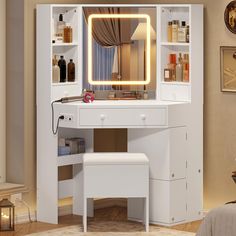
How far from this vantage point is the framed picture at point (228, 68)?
21.6 ft

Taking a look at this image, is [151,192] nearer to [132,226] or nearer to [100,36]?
[132,226]

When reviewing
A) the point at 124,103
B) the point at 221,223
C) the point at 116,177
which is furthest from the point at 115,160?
the point at 221,223

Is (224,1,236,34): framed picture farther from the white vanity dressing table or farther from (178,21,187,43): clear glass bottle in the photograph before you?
(178,21,187,43): clear glass bottle

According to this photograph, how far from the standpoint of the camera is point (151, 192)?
6.64 metres

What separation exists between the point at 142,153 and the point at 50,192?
0.78 metres

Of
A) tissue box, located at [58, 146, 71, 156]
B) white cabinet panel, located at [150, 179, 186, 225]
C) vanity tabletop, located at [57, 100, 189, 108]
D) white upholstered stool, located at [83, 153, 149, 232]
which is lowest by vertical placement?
white cabinet panel, located at [150, 179, 186, 225]

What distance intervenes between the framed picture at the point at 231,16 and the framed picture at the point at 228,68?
0.16 meters

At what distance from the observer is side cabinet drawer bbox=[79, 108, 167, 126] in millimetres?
6418

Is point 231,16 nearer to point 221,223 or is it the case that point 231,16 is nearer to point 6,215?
point 221,223

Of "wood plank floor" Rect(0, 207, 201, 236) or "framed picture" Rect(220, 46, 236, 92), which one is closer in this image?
"wood plank floor" Rect(0, 207, 201, 236)

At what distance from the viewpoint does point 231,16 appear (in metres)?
6.56

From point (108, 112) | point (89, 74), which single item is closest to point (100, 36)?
point (89, 74)

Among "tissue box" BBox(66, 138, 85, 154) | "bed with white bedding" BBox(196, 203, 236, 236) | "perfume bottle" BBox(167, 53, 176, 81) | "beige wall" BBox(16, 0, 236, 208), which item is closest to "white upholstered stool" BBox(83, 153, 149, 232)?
"tissue box" BBox(66, 138, 85, 154)

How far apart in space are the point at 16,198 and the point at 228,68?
75.6 inches
